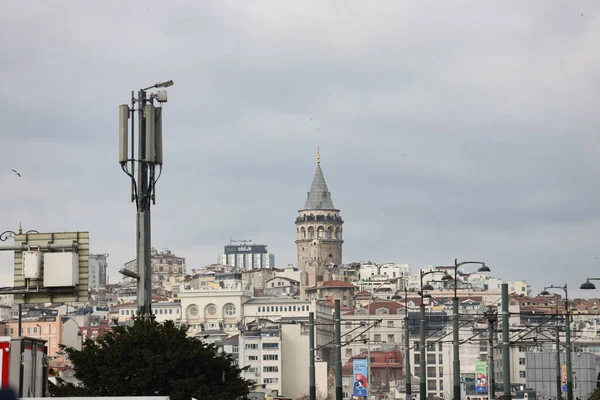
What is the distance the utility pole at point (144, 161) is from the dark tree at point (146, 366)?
2939 mm

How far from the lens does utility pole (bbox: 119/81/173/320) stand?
33.4 metres

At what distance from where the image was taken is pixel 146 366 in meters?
37.7

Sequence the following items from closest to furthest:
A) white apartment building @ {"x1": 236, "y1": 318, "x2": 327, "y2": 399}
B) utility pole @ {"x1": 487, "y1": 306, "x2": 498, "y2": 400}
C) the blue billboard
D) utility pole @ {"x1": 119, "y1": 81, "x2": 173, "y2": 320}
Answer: utility pole @ {"x1": 119, "y1": 81, "x2": 173, "y2": 320}, utility pole @ {"x1": 487, "y1": 306, "x2": 498, "y2": 400}, the blue billboard, white apartment building @ {"x1": 236, "y1": 318, "x2": 327, "y2": 399}

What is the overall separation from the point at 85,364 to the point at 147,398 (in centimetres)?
2125

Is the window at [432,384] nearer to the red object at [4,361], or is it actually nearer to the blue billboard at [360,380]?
the blue billboard at [360,380]

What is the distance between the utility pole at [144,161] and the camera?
110ft

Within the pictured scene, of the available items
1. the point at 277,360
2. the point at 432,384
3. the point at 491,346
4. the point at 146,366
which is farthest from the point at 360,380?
the point at 277,360

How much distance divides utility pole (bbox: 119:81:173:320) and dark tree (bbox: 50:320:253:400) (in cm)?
294

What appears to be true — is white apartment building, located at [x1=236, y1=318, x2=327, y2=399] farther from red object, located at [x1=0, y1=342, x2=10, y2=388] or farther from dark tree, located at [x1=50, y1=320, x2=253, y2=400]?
red object, located at [x1=0, y1=342, x2=10, y2=388]

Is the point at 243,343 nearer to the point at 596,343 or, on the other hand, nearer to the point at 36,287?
the point at 596,343

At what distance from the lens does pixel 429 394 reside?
182250mm

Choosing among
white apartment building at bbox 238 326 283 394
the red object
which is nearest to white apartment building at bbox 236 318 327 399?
white apartment building at bbox 238 326 283 394

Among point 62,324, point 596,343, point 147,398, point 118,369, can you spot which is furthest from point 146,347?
point 62,324

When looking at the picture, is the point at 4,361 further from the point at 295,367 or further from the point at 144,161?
the point at 295,367
